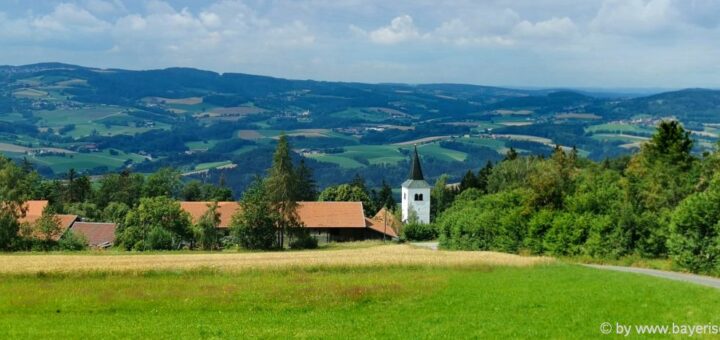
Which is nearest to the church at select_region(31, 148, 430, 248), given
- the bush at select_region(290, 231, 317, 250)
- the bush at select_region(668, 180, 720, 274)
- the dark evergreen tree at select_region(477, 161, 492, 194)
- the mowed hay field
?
the bush at select_region(290, 231, 317, 250)

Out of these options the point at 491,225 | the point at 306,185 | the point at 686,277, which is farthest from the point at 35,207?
the point at 686,277

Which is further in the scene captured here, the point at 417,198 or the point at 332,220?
the point at 417,198

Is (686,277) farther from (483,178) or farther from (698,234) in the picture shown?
(483,178)

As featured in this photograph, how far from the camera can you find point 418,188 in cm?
10219

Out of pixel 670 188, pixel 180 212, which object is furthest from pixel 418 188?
pixel 670 188

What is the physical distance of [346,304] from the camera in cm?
2547

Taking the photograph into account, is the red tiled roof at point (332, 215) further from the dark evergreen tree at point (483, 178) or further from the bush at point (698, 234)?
the bush at point (698, 234)

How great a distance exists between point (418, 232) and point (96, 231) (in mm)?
37838

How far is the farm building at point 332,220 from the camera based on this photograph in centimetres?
8638

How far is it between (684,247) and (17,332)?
99.6ft

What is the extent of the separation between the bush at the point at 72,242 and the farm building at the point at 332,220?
2004 cm

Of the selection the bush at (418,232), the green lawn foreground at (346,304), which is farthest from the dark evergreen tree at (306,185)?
the green lawn foreground at (346,304)

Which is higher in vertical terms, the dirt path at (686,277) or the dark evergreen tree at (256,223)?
the dirt path at (686,277)

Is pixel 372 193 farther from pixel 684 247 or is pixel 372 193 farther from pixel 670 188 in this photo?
pixel 684 247
